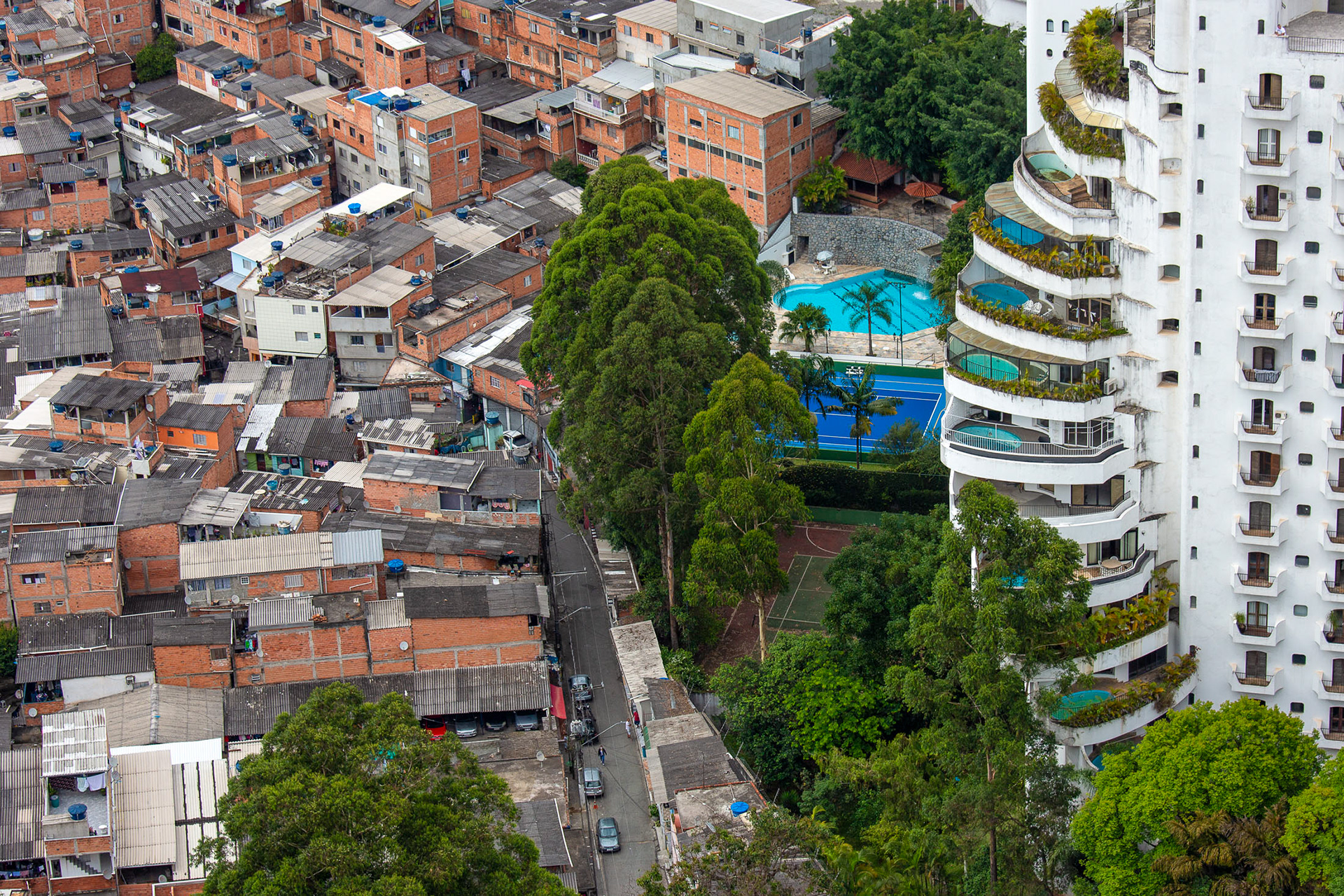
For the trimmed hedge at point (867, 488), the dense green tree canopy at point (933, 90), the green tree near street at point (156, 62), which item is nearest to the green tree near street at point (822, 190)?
the dense green tree canopy at point (933, 90)

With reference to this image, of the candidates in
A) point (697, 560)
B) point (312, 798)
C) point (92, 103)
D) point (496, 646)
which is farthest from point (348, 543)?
point (92, 103)

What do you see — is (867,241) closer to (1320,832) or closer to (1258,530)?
(1258,530)

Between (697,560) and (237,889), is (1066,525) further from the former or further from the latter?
(237,889)

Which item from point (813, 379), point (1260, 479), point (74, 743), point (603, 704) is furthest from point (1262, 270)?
point (74, 743)

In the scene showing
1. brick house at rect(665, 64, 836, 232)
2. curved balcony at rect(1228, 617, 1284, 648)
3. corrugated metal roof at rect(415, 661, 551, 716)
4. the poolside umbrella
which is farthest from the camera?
the poolside umbrella

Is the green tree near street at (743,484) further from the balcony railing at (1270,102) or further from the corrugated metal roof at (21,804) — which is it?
the corrugated metal roof at (21,804)

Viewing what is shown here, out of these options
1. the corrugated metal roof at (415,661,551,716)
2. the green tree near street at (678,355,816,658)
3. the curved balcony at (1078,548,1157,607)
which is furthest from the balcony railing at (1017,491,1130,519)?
the corrugated metal roof at (415,661,551,716)

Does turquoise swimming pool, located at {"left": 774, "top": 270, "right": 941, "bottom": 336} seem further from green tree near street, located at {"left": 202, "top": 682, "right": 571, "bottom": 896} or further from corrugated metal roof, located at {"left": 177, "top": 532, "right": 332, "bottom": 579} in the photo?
green tree near street, located at {"left": 202, "top": 682, "right": 571, "bottom": 896}
